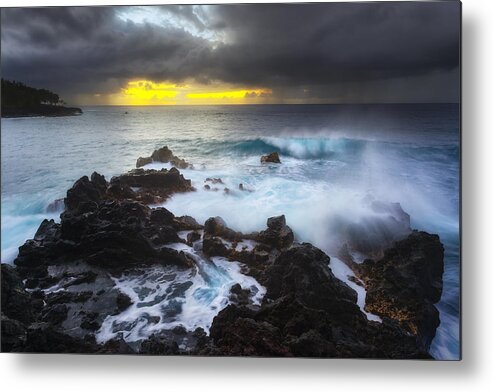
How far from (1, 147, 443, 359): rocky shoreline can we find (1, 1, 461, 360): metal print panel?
14 millimetres

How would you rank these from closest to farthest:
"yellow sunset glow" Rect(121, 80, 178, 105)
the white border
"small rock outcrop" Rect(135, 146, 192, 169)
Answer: the white border
"small rock outcrop" Rect(135, 146, 192, 169)
"yellow sunset glow" Rect(121, 80, 178, 105)

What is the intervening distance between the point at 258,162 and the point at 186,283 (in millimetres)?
1388

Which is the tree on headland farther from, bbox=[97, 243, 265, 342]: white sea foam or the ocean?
bbox=[97, 243, 265, 342]: white sea foam

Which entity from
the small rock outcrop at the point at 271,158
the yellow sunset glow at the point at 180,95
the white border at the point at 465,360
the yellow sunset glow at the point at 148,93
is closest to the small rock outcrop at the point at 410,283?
the white border at the point at 465,360

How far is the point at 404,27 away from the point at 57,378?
463 centimetres

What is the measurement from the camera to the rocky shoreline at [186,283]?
3.65 metres

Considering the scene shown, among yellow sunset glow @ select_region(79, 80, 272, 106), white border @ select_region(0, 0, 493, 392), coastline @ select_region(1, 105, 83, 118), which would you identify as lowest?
white border @ select_region(0, 0, 493, 392)

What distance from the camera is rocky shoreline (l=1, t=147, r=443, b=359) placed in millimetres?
3654

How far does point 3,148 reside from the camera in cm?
401

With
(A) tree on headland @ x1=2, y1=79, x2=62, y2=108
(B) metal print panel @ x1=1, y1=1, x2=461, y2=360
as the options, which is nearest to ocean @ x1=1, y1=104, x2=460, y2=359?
(B) metal print panel @ x1=1, y1=1, x2=461, y2=360

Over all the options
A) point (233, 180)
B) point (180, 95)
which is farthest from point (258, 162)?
point (180, 95)

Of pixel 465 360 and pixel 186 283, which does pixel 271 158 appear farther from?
pixel 465 360

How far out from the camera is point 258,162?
13.1 ft

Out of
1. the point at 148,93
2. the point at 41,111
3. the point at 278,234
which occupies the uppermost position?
the point at 148,93
